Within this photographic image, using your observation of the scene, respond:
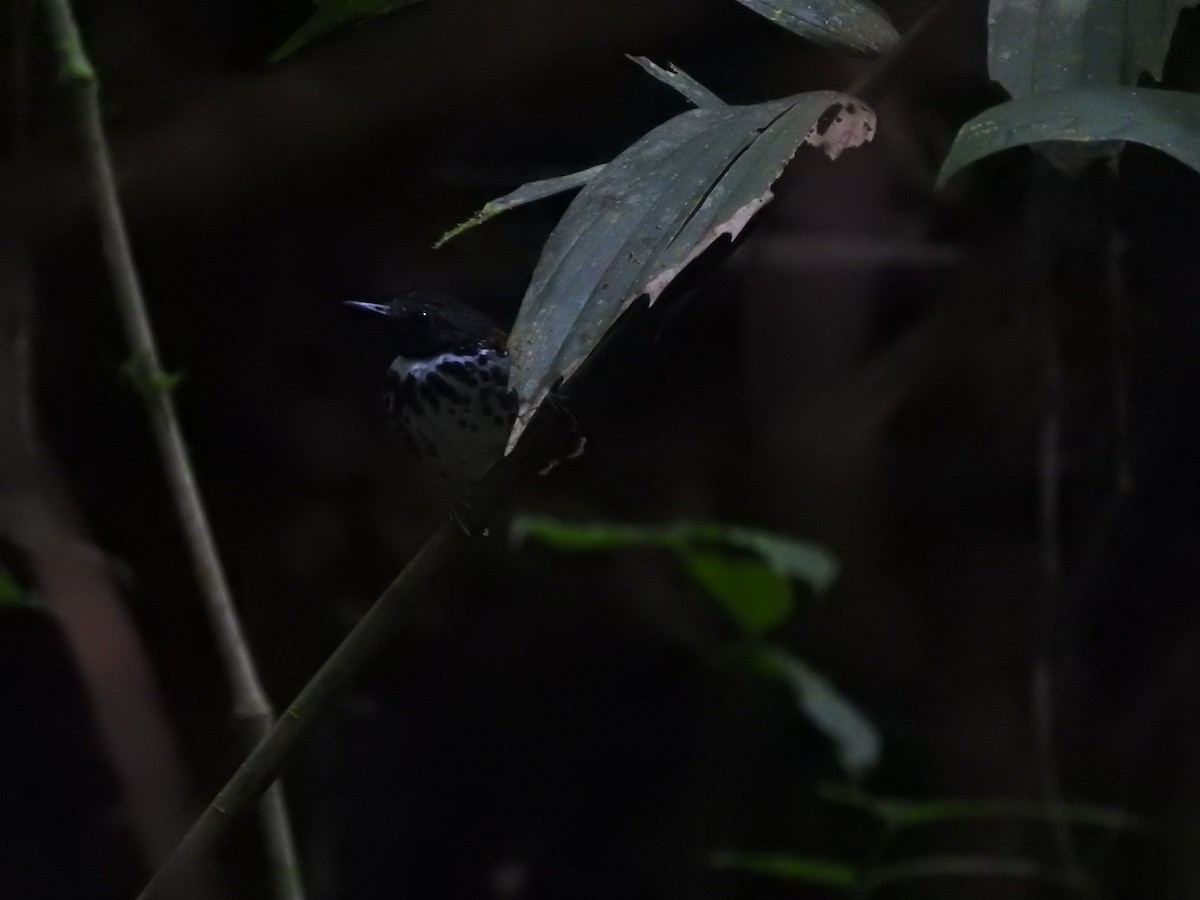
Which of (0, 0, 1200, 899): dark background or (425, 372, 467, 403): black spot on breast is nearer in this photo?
(425, 372, 467, 403): black spot on breast

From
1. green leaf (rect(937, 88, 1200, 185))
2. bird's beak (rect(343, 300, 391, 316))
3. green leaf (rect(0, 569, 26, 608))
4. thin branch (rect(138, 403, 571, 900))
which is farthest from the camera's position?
green leaf (rect(0, 569, 26, 608))

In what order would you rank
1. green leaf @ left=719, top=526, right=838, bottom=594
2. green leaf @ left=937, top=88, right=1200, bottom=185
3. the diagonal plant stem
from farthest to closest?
green leaf @ left=719, top=526, right=838, bottom=594 < the diagonal plant stem < green leaf @ left=937, top=88, right=1200, bottom=185

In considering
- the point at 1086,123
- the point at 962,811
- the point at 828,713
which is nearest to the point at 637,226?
the point at 1086,123

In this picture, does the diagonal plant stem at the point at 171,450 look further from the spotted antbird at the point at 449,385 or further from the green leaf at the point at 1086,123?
the green leaf at the point at 1086,123

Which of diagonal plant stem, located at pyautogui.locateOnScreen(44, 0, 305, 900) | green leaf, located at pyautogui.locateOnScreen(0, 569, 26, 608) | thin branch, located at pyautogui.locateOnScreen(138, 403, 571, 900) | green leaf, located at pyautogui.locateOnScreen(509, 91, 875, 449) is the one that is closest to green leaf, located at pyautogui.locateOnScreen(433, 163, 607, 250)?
green leaf, located at pyautogui.locateOnScreen(509, 91, 875, 449)

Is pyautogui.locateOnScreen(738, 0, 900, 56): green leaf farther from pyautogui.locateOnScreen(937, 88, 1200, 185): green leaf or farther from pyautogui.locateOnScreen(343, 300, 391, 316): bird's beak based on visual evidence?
pyautogui.locateOnScreen(343, 300, 391, 316): bird's beak

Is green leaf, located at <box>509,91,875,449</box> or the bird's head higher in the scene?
green leaf, located at <box>509,91,875,449</box>

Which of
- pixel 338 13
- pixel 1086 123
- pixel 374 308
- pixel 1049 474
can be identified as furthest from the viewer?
pixel 1049 474

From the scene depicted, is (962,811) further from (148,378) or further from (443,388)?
(148,378)
